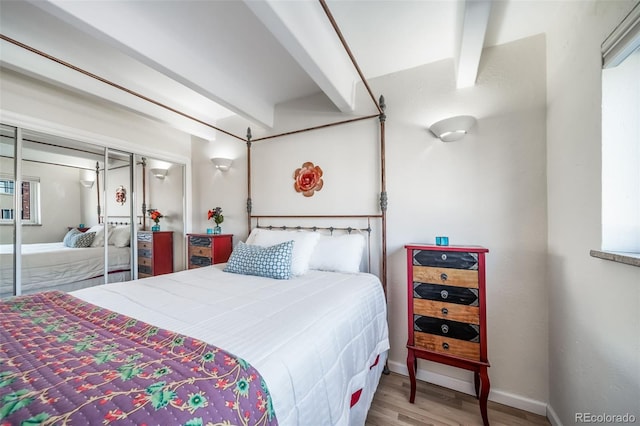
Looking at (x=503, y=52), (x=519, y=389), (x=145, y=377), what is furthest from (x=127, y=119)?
(x=519, y=389)

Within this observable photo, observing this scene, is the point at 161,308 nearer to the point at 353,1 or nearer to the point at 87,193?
the point at 353,1

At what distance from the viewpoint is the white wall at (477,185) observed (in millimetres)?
1736

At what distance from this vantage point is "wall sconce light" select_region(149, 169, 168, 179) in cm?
333

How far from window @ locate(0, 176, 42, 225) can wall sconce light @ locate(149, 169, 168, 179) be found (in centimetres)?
110

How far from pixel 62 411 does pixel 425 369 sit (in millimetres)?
2252

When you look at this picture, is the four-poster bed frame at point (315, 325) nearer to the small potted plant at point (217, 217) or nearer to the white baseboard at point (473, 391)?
the white baseboard at point (473, 391)

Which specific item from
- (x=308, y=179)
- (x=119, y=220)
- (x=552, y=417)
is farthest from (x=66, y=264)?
(x=552, y=417)

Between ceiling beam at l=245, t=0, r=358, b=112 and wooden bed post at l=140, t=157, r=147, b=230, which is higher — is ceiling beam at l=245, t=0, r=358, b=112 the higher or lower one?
the higher one

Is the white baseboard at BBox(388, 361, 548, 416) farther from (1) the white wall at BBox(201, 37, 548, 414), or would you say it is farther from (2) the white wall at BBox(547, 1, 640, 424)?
(2) the white wall at BBox(547, 1, 640, 424)

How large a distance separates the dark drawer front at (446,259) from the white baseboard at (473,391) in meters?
1.00

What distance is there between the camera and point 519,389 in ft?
5.74

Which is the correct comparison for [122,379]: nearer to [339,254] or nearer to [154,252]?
[339,254]

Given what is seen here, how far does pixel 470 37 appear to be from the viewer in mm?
1441

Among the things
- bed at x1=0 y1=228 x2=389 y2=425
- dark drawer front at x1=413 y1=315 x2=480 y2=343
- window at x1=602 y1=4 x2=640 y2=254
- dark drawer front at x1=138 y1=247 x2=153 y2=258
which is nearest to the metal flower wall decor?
bed at x1=0 y1=228 x2=389 y2=425
